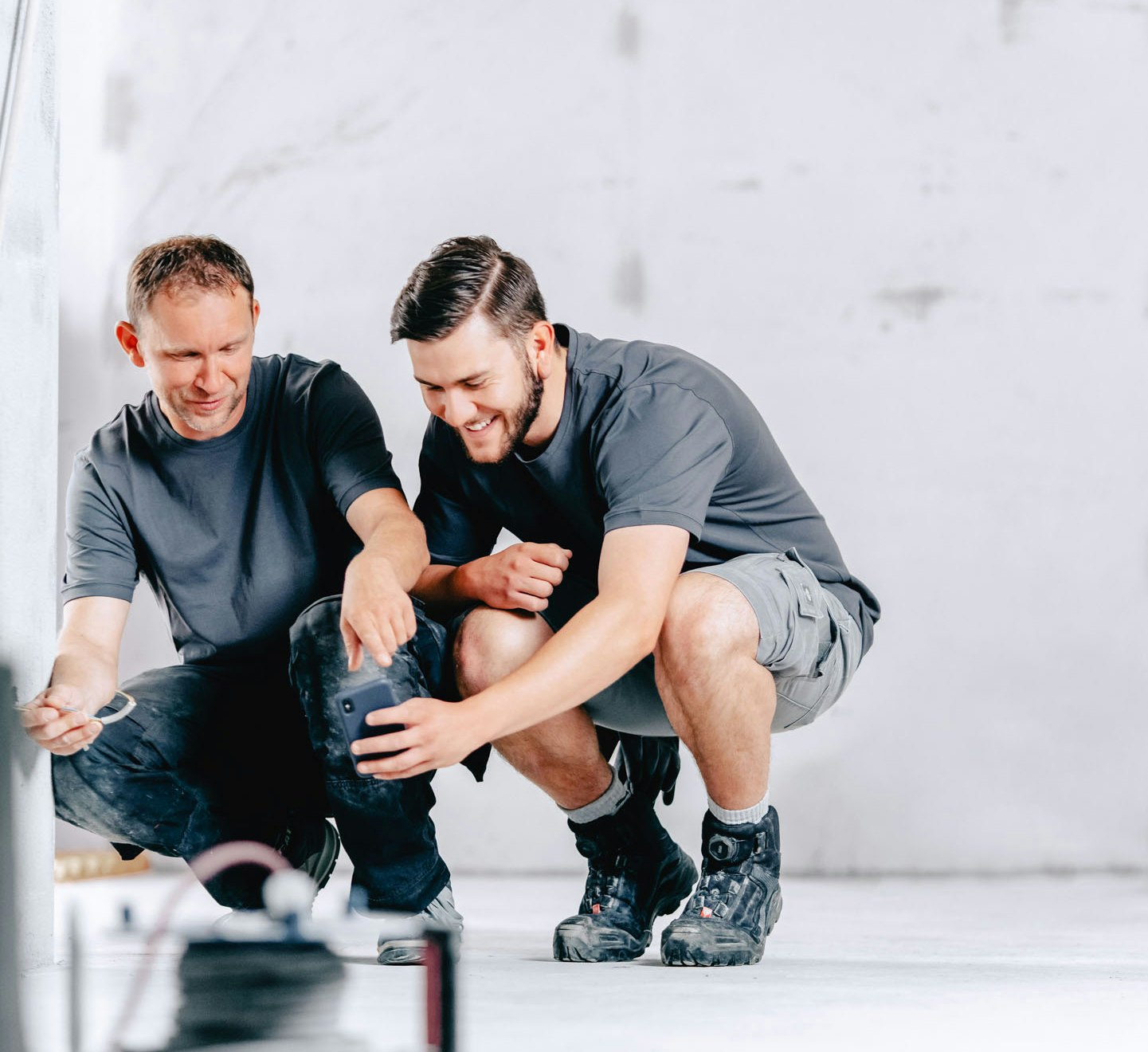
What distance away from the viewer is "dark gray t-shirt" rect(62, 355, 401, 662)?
172 cm

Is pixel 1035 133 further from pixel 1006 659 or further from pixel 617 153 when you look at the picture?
pixel 1006 659

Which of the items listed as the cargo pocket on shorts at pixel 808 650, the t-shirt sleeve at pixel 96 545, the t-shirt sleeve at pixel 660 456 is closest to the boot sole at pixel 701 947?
the cargo pocket on shorts at pixel 808 650

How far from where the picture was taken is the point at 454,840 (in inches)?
118

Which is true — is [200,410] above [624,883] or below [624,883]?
above

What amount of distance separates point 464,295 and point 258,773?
2.25 feet

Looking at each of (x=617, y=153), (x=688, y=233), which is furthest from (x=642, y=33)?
(x=688, y=233)


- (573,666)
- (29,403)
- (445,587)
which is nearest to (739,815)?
→ (573,666)

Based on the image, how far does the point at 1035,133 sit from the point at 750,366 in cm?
81

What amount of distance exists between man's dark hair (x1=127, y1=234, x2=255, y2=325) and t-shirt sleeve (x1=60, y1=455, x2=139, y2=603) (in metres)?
0.22

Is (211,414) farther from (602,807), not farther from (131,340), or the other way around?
(602,807)

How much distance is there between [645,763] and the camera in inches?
71.6

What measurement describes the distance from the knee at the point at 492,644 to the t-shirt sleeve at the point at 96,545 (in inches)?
17.8

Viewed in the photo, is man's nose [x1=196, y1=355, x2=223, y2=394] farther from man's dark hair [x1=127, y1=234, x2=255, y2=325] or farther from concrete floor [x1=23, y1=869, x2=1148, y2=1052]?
Answer: concrete floor [x1=23, y1=869, x2=1148, y2=1052]

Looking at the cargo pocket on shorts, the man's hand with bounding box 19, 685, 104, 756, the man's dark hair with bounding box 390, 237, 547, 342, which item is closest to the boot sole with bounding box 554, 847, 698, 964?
the cargo pocket on shorts
